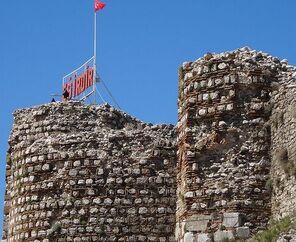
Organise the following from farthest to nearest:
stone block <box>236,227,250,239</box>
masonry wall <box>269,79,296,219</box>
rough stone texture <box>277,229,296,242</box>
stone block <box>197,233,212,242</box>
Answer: stone block <box>197,233,212,242</box> → stone block <box>236,227,250,239</box> → masonry wall <box>269,79,296,219</box> → rough stone texture <box>277,229,296,242</box>

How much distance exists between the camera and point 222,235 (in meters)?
17.2

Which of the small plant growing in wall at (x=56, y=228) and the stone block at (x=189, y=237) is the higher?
the small plant growing in wall at (x=56, y=228)

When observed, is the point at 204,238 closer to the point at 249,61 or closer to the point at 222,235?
the point at 222,235

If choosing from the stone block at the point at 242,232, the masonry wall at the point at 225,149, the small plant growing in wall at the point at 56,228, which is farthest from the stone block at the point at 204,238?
the small plant growing in wall at the point at 56,228

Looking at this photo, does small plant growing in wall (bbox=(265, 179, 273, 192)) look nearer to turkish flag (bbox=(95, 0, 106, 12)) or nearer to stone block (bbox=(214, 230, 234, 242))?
stone block (bbox=(214, 230, 234, 242))

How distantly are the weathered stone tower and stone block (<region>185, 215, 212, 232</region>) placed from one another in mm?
17

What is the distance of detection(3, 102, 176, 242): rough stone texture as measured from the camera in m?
22.8

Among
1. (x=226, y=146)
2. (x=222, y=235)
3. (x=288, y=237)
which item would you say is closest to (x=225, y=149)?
(x=226, y=146)

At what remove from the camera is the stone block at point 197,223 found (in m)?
17.4

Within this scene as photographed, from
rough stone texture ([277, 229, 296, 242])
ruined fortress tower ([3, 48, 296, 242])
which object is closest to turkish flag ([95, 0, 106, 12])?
ruined fortress tower ([3, 48, 296, 242])

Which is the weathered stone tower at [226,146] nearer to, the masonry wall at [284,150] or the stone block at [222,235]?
the stone block at [222,235]

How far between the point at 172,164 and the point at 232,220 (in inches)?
239

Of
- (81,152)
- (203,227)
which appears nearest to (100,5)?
(81,152)

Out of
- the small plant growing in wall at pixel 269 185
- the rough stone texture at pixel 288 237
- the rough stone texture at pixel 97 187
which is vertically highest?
the rough stone texture at pixel 97 187
